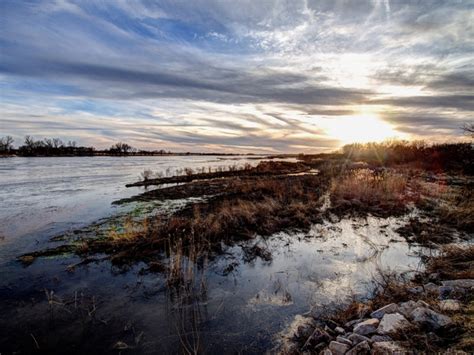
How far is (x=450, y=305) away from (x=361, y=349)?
6.25 ft

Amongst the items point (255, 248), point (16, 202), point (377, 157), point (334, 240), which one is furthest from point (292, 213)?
point (377, 157)

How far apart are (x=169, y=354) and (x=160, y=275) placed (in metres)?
3.38

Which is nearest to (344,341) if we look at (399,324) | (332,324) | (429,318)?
(399,324)

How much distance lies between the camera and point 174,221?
11.8m

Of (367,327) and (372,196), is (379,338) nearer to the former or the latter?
(367,327)

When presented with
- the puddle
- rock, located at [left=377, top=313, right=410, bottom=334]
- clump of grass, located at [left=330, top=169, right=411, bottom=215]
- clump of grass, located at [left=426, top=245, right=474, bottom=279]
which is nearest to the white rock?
rock, located at [left=377, top=313, right=410, bottom=334]

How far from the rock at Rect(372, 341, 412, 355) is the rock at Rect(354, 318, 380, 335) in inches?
20.7

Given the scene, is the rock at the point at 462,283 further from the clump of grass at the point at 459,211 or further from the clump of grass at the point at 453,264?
the clump of grass at the point at 459,211

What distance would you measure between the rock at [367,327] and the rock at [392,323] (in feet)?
0.38

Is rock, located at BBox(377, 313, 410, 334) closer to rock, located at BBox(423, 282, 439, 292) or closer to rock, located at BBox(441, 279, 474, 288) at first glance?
rock, located at BBox(423, 282, 439, 292)

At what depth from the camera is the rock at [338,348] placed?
4008mm

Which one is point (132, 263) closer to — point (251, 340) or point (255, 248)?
point (255, 248)

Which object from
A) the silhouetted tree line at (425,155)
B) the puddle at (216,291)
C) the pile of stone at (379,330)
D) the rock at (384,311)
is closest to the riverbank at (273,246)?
the puddle at (216,291)

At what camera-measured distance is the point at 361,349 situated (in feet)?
12.7
